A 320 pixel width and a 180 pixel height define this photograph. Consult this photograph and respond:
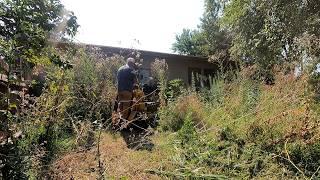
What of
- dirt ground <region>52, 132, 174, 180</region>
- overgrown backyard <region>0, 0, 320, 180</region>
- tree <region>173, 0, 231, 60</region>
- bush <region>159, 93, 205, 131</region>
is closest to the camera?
overgrown backyard <region>0, 0, 320, 180</region>

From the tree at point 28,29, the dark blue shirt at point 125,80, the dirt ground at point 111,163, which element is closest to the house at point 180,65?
the dark blue shirt at point 125,80

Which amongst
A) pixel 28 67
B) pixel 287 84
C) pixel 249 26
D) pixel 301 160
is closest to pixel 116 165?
pixel 28 67

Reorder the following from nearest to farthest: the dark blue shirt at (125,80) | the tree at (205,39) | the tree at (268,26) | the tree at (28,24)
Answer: the tree at (28,24), the dark blue shirt at (125,80), the tree at (268,26), the tree at (205,39)

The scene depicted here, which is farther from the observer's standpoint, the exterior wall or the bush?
the exterior wall

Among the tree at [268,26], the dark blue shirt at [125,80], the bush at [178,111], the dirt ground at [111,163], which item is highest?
the tree at [268,26]

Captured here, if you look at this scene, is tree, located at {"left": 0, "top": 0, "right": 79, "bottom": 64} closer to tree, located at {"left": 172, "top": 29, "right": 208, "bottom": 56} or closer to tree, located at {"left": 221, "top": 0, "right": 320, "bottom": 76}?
tree, located at {"left": 221, "top": 0, "right": 320, "bottom": 76}

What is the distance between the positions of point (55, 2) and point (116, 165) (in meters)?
A: 2.26

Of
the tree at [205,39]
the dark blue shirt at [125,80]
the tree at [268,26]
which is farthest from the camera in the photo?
the tree at [205,39]

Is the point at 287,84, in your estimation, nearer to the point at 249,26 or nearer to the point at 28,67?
the point at 28,67

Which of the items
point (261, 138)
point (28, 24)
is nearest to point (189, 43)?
point (261, 138)

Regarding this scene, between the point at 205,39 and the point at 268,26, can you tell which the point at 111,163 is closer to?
the point at 268,26

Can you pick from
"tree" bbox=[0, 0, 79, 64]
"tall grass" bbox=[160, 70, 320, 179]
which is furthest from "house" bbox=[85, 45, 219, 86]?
"tree" bbox=[0, 0, 79, 64]

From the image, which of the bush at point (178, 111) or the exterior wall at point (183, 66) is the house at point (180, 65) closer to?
the exterior wall at point (183, 66)

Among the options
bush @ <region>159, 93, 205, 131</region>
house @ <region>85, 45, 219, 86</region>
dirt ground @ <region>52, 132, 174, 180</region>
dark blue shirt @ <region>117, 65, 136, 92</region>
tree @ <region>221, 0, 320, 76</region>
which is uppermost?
tree @ <region>221, 0, 320, 76</region>
